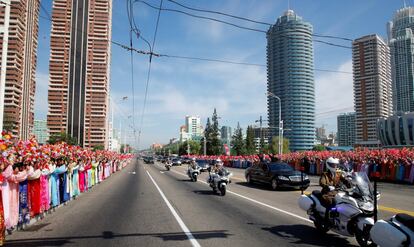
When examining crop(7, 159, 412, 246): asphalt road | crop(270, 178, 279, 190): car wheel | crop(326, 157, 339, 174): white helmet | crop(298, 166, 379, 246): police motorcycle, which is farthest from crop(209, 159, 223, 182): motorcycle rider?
crop(298, 166, 379, 246): police motorcycle

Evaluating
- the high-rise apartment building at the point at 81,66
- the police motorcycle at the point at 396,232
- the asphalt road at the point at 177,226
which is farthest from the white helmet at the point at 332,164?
the high-rise apartment building at the point at 81,66

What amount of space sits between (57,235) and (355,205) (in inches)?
256

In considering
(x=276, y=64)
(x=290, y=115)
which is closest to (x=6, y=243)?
(x=276, y=64)

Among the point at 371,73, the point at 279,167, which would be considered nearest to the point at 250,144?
the point at 371,73

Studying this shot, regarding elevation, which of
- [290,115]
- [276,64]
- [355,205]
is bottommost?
[355,205]

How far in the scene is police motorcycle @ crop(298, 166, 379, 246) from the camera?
21.8ft

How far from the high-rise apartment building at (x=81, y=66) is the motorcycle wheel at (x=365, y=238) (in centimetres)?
2519

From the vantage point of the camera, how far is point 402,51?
25.3m

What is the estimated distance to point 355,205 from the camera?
22.7 feet

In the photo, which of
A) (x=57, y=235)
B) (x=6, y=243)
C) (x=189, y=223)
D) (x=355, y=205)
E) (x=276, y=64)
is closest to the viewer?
(x=355, y=205)

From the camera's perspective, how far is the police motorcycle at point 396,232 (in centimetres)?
516

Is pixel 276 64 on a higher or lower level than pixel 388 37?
higher

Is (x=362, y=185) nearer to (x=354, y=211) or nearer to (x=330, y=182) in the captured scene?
(x=354, y=211)

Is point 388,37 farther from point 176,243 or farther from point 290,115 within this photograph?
point 290,115
